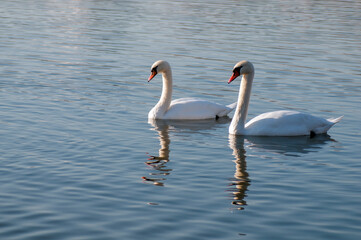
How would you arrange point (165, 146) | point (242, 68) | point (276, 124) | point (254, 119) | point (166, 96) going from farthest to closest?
point (166, 96) → point (242, 68) → point (254, 119) → point (276, 124) → point (165, 146)

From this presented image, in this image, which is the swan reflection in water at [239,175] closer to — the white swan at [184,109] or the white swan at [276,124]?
the white swan at [276,124]

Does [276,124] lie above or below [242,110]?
below

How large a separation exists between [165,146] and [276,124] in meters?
2.14

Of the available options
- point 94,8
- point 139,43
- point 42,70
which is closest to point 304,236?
point 42,70

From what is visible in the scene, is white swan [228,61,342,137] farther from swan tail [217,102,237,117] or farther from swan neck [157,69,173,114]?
swan neck [157,69,173,114]

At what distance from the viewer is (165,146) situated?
507 inches

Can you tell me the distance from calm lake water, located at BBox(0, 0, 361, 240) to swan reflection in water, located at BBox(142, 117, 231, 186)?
0.03 meters

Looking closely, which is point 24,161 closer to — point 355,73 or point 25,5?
point 355,73

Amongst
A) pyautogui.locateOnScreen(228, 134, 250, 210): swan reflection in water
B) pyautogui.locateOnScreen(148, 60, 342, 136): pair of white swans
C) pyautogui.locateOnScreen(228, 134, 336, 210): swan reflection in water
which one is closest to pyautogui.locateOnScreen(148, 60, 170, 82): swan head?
pyautogui.locateOnScreen(148, 60, 342, 136): pair of white swans

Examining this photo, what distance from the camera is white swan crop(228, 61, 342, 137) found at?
13656mm

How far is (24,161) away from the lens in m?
11.1

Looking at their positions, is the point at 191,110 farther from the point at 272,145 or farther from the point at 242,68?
the point at 272,145

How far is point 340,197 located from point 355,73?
11811 mm

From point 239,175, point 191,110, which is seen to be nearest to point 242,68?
point 191,110
